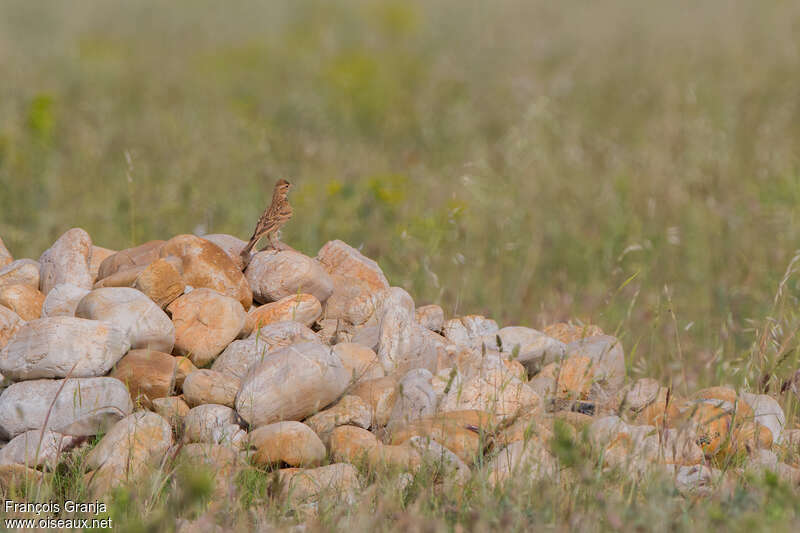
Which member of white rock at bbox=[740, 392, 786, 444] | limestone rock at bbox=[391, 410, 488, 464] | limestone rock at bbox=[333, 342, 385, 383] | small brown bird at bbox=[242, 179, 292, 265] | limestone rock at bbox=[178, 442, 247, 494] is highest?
small brown bird at bbox=[242, 179, 292, 265]

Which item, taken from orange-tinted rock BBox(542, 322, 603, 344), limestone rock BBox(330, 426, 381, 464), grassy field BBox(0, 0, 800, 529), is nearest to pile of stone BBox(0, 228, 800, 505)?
limestone rock BBox(330, 426, 381, 464)

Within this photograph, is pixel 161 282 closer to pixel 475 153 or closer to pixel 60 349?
pixel 60 349

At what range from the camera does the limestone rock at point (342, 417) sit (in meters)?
3.32

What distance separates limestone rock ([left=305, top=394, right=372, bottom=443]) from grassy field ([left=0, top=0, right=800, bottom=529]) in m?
0.69

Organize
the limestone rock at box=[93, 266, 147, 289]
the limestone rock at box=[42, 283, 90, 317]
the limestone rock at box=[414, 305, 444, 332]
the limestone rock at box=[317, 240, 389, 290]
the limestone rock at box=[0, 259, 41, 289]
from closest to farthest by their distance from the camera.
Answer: the limestone rock at box=[42, 283, 90, 317] < the limestone rock at box=[93, 266, 147, 289] < the limestone rock at box=[0, 259, 41, 289] < the limestone rock at box=[414, 305, 444, 332] < the limestone rock at box=[317, 240, 389, 290]

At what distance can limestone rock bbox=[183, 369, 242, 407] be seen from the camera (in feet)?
11.0

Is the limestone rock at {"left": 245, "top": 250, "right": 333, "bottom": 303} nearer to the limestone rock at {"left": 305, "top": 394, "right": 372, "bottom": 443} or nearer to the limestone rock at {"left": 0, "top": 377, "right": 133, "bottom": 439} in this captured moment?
the limestone rock at {"left": 305, "top": 394, "right": 372, "bottom": 443}

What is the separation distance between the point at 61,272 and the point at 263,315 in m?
0.93

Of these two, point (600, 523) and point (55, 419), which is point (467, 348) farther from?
point (55, 419)

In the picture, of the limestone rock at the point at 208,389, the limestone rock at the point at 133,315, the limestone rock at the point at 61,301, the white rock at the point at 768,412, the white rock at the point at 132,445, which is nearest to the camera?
the white rock at the point at 132,445

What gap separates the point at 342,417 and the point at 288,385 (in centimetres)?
25

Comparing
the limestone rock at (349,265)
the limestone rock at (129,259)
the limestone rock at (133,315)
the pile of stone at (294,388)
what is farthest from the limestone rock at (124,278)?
the limestone rock at (349,265)

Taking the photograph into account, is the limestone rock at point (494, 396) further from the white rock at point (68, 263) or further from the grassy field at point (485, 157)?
the white rock at point (68, 263)

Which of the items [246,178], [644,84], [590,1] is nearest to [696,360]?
[246,178]
